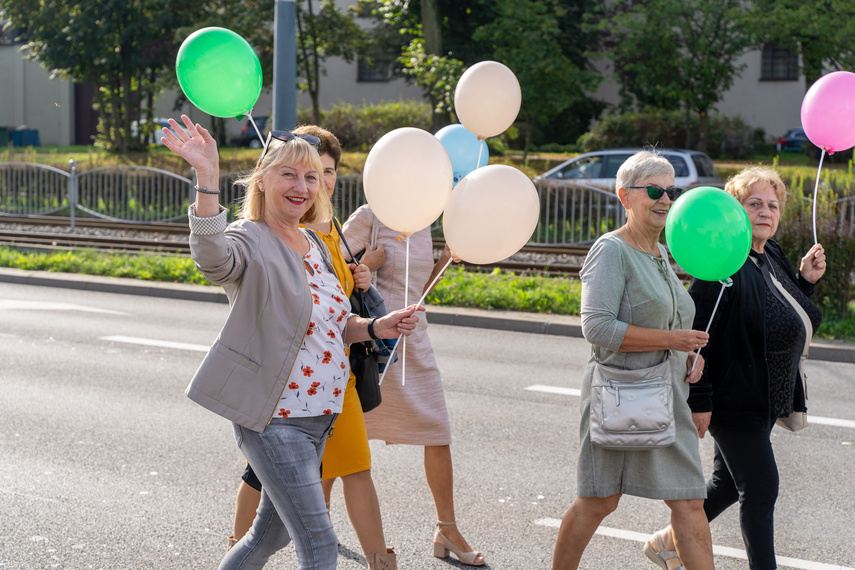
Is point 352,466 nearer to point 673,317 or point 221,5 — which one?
point 673,317

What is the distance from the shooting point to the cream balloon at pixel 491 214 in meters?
3.51

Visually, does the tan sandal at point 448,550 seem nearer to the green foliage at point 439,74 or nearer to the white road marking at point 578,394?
the white road marking at point 578,394

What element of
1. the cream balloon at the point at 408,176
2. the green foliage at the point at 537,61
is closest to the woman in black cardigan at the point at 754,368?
the cream balloon at the point at 408,176

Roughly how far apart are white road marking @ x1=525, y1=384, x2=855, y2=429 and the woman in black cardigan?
318 centimetres

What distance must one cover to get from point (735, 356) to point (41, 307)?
32.6 feet

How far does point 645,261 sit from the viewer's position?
3541 mm

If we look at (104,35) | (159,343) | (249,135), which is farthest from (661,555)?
(249,135)

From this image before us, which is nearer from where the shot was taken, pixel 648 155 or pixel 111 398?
pixel 648 155

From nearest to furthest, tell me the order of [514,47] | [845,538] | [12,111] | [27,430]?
1. [845,538]
2. [27,430]
3. [514,47]
4. [12,111]

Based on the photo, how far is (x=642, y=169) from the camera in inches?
139

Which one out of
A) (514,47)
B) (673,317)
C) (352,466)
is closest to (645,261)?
(673,317)

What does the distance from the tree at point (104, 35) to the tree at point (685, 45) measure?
12.1m

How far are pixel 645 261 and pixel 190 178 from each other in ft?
61.1

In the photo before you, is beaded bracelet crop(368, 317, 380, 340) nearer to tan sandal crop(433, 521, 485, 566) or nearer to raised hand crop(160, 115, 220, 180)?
raised hand crop(160, 115, 220, 180)
